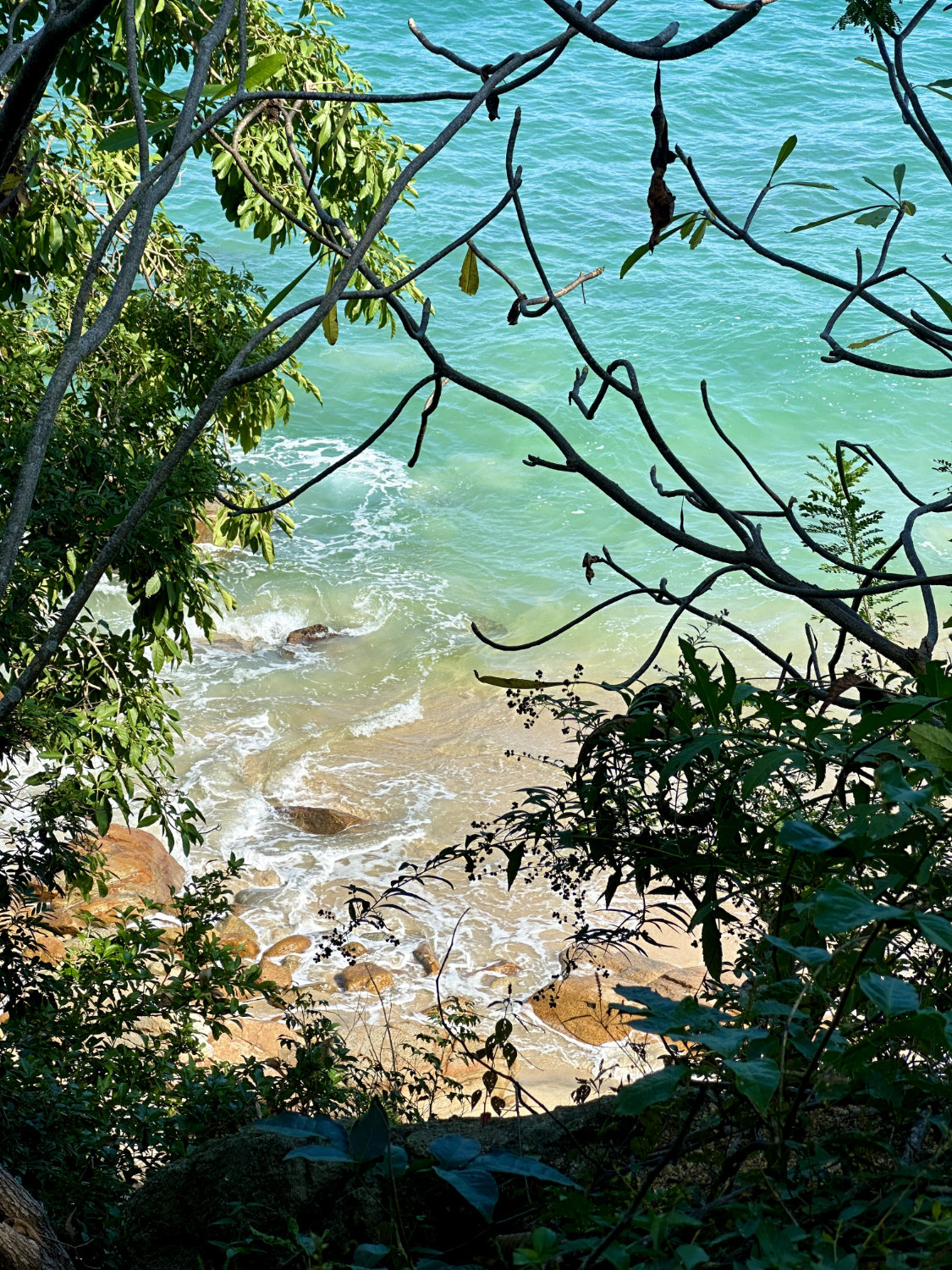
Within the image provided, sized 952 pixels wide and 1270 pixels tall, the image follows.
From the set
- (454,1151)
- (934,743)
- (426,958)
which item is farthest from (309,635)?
(934,743)

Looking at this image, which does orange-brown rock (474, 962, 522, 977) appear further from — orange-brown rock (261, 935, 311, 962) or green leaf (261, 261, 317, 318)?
green leaf (261, 261, 317, 318)

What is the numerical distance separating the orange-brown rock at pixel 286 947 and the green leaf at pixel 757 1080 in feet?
21.2

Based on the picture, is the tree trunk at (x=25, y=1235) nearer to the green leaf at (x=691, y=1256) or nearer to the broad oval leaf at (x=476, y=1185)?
the broad oval leaf at (x=476, y=1185)

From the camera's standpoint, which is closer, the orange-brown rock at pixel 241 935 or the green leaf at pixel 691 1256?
the green leaf at pixel 691 1256

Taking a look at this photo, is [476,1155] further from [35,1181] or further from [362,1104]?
[35,1181]

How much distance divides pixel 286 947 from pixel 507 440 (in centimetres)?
990

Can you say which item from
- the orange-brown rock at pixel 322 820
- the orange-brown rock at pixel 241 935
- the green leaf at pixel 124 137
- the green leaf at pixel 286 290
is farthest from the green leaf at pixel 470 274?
the orange-brown rock at pixel 322 820

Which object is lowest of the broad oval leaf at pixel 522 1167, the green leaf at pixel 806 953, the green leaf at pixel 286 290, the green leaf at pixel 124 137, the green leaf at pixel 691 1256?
the green leaf at pixel 691 1256

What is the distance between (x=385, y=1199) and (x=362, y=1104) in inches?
31.1

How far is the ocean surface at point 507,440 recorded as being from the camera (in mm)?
8977

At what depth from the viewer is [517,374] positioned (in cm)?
1661

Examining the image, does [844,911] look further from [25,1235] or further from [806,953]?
[25,1235]

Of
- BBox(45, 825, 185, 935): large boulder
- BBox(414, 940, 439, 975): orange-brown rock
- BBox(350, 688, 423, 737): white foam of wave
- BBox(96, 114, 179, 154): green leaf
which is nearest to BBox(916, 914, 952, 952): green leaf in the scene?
BBox(96, 114, 179, 154): green leaf

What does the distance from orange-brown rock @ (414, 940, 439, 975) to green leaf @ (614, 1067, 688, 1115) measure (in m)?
6.21
